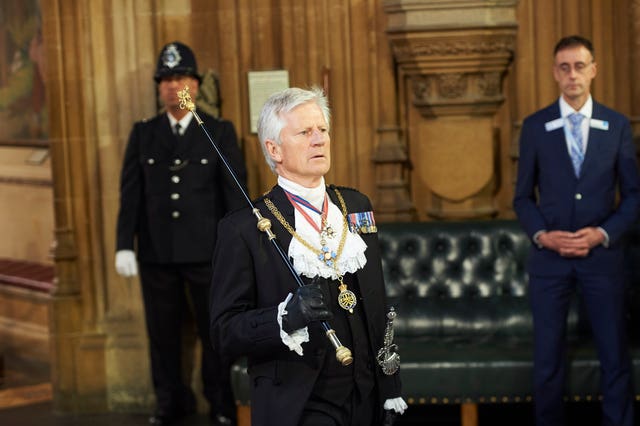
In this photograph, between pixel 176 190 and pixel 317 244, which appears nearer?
pixel 317 244

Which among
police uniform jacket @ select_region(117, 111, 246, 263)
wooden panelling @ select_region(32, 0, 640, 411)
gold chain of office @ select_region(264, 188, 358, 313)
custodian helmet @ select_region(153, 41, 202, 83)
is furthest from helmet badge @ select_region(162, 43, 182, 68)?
gold chain of office @ select_region(264, 188, 358, 313)

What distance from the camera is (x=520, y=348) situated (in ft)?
17.3

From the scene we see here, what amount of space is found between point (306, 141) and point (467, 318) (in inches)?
110

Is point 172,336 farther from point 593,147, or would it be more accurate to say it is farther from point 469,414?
point 593,147

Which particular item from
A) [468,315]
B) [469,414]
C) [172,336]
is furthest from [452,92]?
[172,336]

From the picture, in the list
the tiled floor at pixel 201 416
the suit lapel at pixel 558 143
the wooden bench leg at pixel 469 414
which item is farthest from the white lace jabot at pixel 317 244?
the tiled floor at pixel 201 416

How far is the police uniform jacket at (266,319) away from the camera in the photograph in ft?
9.66

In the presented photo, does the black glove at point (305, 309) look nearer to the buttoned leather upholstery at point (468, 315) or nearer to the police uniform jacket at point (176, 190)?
the buttoned leather upholstery at point (468, 315)

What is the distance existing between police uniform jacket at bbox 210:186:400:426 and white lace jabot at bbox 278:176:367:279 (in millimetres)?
27

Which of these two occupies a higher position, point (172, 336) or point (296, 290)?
point (296, 290)

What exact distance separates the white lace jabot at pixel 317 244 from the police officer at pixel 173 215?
8.53 feet

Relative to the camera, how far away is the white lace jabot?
303 centimetres

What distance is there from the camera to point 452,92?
20.0 ft

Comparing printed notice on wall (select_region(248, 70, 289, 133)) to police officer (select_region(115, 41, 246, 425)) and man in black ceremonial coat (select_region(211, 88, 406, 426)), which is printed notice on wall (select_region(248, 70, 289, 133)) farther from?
man in black ceremonial coat (select_region(211, 88, 406, 426))
